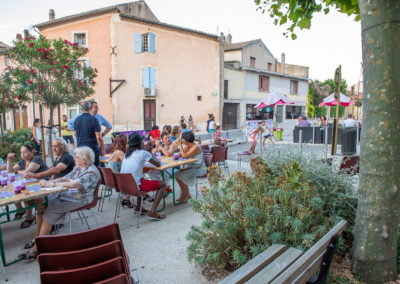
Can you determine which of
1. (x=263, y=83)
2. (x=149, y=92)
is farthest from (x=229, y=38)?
(x=149, y=92)

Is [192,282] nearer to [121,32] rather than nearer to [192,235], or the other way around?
[192,235]

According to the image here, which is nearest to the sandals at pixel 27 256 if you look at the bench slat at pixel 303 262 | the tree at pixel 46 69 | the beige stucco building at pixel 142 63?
the bench slat at pixel 303 262

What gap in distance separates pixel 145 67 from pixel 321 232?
66.3 feet

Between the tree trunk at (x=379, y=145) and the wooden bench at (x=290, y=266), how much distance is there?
1.16ft

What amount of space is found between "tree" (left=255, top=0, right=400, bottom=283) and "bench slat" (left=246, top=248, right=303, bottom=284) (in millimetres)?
A: 651

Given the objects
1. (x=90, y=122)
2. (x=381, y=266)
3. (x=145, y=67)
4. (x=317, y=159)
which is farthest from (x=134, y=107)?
(x=381, y=266)

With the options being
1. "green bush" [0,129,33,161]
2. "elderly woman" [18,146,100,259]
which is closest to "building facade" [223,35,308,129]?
"green bush" [0,129,33,161]

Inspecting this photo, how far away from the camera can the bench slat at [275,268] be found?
1766mm

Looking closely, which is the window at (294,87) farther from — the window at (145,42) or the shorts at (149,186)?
the shorts at (149,186)

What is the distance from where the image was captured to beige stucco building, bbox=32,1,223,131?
66.8 ft

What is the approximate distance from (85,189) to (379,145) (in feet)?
10.5

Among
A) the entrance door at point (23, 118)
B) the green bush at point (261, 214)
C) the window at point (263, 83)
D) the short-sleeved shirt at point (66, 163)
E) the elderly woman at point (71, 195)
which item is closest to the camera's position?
the green bush at point (261, 214)

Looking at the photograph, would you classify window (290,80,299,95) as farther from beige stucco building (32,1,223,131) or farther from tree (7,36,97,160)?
tree (7,36,97,160)

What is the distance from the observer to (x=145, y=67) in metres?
21.2
